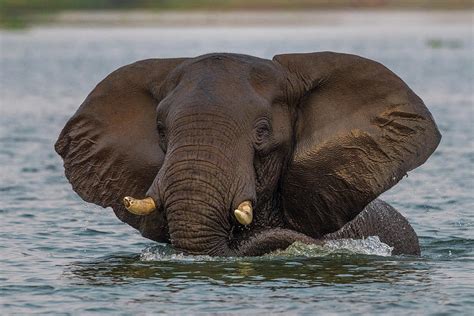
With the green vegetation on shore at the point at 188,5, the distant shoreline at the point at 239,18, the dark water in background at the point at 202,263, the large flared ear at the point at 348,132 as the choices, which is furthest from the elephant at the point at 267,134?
the distant shoreline at the point at 239,18

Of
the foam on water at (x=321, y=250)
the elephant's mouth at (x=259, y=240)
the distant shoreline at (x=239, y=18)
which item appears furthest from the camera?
the distant shoreline at (x=239, y=18)

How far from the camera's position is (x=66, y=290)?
12047mm

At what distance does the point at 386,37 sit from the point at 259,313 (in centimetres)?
8150

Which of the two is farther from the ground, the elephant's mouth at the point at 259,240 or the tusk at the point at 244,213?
the tusk at the point at 244,213

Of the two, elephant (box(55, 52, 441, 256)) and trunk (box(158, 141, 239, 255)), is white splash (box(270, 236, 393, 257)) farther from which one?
trunk (box(158, 141, 239, 255))

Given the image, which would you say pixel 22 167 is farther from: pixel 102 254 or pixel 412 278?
pixel 412 278

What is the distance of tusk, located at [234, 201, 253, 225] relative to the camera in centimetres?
1118

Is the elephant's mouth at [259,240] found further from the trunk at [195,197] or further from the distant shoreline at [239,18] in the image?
the distant shoreline at [239,18]

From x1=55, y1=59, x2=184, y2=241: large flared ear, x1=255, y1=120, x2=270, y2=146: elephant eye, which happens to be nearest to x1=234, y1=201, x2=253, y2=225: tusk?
x1=255, y1=120, x2=270, y2=146: elephant eye

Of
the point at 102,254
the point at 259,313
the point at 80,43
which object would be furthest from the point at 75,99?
the point at 80,43

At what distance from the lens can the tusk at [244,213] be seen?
1118 centimetres

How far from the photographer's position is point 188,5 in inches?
5458

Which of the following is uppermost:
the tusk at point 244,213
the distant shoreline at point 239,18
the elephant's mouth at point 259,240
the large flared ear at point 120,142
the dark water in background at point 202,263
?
the distant shoreline at point 239,18

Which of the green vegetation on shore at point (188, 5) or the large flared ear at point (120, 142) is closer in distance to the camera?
the large flared ear at point (120, 142)
